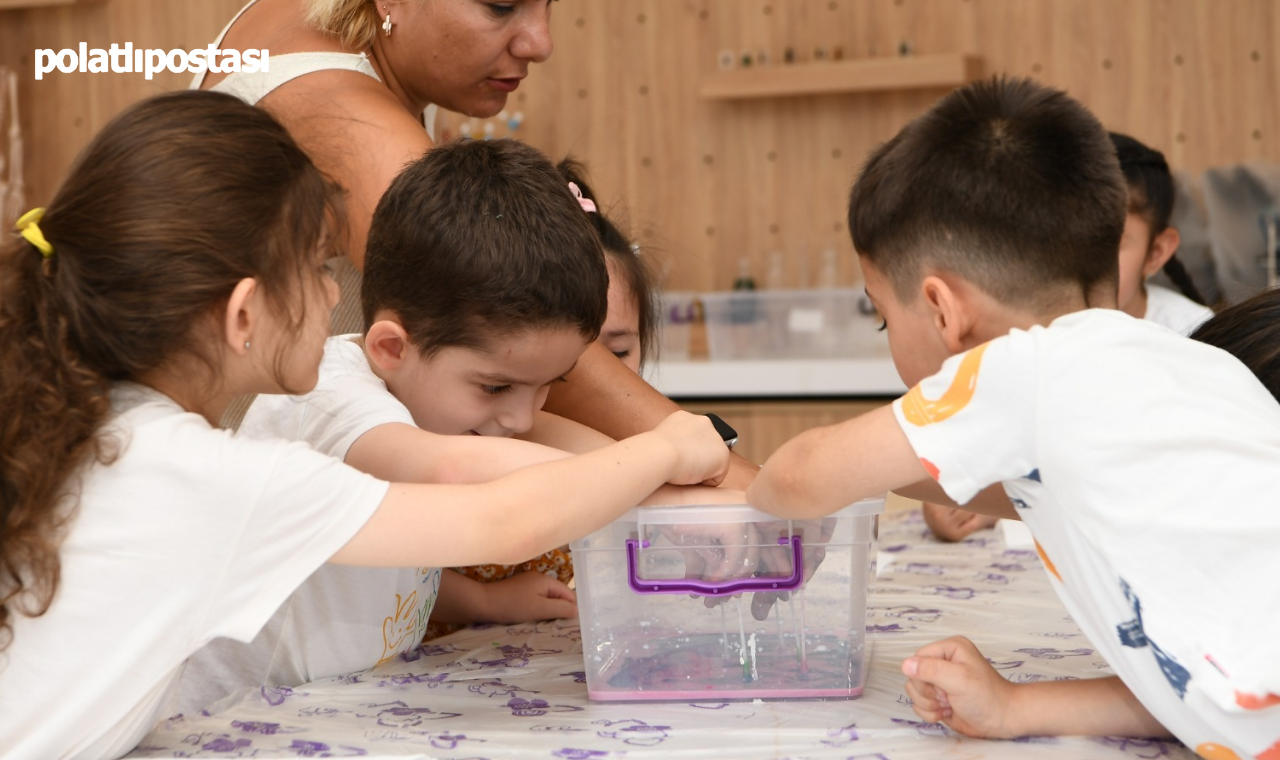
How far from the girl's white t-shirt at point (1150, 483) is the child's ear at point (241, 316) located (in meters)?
0.50

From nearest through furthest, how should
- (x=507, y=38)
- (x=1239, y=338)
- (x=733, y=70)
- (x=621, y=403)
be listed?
(x=1239, y=338) < (x=621, y=403) < (x=507, y=38) < (x=733, y=70)

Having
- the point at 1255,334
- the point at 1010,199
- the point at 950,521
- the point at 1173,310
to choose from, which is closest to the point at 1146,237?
the point at 1173,310

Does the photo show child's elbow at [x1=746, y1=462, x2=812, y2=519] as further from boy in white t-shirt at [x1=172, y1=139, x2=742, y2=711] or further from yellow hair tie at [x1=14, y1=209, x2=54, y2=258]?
yellow hair tie at [x1=14, y1=209, x2=54, y2=258]

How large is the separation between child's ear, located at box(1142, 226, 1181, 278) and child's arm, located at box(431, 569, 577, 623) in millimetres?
1426

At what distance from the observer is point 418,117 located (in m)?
1.74

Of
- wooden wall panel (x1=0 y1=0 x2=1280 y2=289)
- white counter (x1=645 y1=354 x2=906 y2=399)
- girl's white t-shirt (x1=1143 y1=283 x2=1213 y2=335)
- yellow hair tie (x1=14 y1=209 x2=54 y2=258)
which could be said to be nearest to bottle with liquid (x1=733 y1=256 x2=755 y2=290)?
wooden wall panel (x1=0 y1=0 x2=1280 y2=289)

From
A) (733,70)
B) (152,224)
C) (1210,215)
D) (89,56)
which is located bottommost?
(152,224)

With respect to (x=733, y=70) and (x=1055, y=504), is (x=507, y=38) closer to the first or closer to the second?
(x=1055, y=504)

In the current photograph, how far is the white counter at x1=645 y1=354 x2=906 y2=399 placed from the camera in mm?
2945

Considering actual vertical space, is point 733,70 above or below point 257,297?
above

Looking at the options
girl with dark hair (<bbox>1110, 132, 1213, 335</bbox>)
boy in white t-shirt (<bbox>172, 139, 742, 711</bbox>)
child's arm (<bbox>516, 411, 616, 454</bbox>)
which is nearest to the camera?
boy in white t-shirt (<bbox>172, 139, 742, 711</bbox>)

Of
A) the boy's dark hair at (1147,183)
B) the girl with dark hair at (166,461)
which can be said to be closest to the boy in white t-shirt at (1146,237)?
the boy's dark hair at (1147,183)

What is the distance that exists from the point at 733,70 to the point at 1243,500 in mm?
2704

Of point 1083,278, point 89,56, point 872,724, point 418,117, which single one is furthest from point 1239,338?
point 89,56
